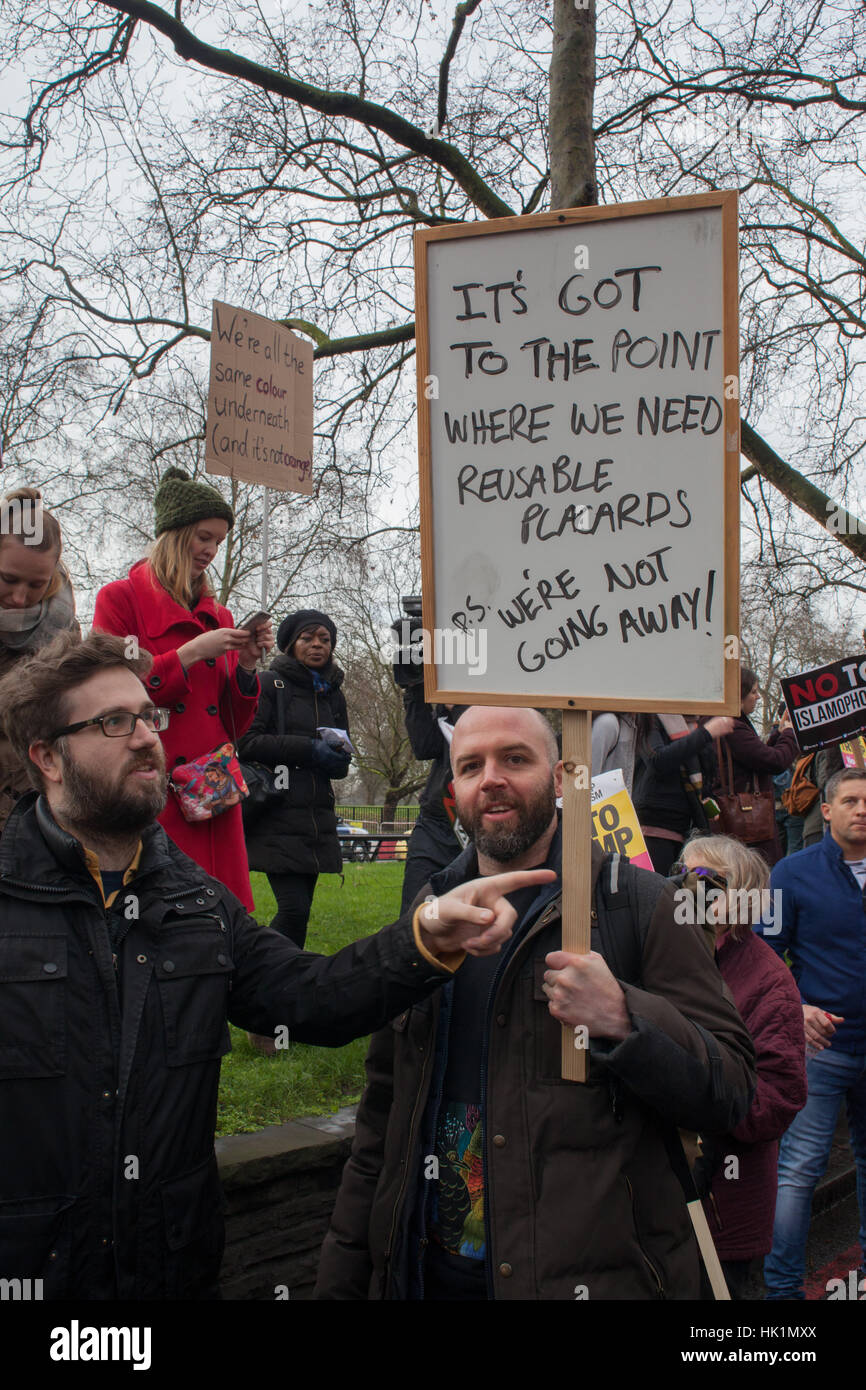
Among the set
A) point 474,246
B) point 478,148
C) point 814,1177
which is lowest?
point 814,1177

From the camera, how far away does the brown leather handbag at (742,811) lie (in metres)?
5.82

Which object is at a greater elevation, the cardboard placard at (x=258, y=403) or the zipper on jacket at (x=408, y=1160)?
the cardboard placard at (x=258, y=403)

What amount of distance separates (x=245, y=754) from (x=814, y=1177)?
2.80 meters

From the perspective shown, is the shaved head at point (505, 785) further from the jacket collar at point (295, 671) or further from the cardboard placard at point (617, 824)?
the jacket collar at point (295, 671)

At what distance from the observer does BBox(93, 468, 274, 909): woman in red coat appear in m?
3.45

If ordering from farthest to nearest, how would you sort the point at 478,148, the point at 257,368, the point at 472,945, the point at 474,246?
the point at 478,148, the point at 257,368, the point at 474,246, the point at 472,945

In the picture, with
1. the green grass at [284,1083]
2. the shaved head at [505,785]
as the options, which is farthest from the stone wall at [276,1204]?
the shaved head at [505,785]

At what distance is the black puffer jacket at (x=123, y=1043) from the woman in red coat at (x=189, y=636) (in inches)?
52.2

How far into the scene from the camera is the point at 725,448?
1.88 meters

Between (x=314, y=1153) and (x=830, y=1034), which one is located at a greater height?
(x=830, y=1034)

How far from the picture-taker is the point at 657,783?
5027 mm

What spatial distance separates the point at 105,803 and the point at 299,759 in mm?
2599
